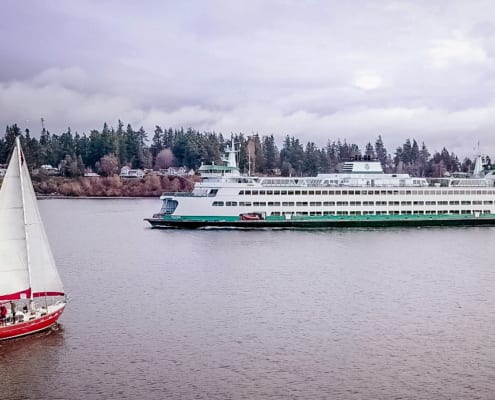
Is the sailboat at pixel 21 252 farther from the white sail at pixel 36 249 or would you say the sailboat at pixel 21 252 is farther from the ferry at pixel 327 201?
the ferry at pixel 327 201

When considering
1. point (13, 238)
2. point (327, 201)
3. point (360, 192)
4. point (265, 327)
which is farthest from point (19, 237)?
point (360, 192)

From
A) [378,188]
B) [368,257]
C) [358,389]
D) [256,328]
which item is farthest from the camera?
[378,188]

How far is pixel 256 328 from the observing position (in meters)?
34.5

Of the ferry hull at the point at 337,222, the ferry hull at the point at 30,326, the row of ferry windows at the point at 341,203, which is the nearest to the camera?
the ferry hull at the point at 30,326

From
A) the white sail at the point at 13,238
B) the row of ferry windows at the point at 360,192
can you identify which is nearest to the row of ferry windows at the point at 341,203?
the row of ferry windows at the point at 360,192

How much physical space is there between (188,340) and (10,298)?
9152 mm

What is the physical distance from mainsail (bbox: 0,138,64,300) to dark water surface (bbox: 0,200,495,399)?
113 inches

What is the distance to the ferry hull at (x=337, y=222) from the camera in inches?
3063

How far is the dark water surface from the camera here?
1054 inches

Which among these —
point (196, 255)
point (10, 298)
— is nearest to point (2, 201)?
point (10, 298)

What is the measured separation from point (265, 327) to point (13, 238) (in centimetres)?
1381

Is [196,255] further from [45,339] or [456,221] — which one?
[456,221]

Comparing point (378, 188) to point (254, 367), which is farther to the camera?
point (378, 188)

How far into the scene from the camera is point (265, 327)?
34.8 m
